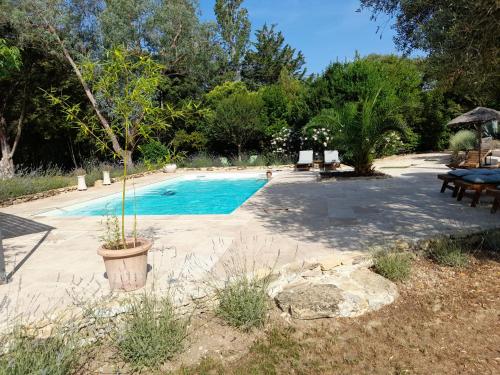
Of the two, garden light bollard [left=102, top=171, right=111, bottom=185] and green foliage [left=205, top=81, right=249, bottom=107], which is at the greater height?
green foliage [left=205, top=81, right=249, bottom=107]

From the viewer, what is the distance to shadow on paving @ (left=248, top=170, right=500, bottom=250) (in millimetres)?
5250

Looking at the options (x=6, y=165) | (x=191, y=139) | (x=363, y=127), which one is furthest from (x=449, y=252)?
(x=6, y=165)

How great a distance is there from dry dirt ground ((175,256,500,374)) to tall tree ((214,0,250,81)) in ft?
115

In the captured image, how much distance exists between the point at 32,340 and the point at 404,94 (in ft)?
66.8

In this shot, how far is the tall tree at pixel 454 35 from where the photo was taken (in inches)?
163

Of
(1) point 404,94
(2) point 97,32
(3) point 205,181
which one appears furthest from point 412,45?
(2) point 97,32

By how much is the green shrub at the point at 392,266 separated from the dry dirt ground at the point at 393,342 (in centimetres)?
22

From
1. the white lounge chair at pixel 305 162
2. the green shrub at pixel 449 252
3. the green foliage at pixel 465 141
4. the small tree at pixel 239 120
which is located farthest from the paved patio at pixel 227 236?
the small tree at pixel 239 120

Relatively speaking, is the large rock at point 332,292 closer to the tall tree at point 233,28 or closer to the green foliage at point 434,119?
the green foliage at point 434,119

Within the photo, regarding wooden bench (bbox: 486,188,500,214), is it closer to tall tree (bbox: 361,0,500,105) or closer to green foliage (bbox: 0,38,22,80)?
tall tree (bbox: 361,0,500,105)

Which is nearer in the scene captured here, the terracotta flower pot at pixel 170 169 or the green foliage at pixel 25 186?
the green foliage at pixel 25 186

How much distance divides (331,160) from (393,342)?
43.4 ft

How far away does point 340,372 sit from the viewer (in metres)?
2.72

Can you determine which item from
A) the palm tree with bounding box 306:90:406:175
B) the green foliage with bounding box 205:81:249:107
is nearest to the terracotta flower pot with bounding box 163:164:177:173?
the green foliage with bounding box 205:81:249:107
